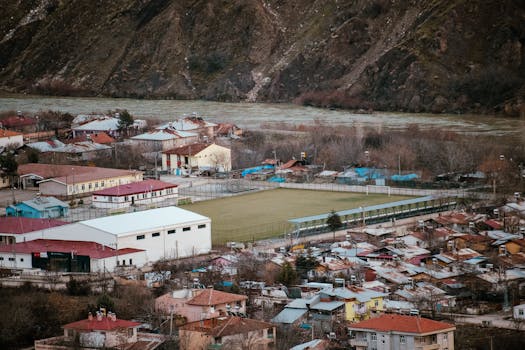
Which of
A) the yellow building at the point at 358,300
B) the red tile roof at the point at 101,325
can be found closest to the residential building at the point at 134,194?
the yellow building at the point at 358,300

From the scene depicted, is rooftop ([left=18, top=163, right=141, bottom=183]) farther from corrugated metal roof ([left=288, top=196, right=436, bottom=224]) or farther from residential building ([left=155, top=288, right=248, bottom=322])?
residential building ([left=155, top=288, right=248, bottom=322])

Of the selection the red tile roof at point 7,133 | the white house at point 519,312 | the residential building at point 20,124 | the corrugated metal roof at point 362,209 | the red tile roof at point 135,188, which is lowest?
the residential building at point 20,124

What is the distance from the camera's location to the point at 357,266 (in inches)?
1156

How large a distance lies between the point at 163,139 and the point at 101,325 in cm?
2448

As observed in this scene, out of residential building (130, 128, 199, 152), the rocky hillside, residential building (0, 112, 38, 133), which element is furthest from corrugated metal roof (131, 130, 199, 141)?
the rocky hillside

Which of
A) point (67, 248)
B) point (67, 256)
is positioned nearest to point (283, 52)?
point (67, 248)

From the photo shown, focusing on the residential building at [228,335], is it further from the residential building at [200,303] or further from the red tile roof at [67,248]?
the red tile roof at [67,248]

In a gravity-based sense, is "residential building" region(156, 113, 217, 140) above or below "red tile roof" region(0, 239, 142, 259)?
below

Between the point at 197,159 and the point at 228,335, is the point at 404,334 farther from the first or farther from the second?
the point at 197,159

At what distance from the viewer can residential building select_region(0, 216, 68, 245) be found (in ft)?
106

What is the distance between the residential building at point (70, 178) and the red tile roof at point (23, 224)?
20.6ft

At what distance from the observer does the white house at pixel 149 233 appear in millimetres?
30766

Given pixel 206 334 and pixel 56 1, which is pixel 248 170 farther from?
pixel 56 1

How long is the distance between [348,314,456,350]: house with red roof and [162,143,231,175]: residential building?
21160mm
